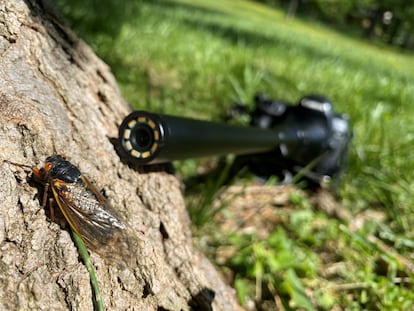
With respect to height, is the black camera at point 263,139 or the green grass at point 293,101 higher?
the black camera at point 263,139

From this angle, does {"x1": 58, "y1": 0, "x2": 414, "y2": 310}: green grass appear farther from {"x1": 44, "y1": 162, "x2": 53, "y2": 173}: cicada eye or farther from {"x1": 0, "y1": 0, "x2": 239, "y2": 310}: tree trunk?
{"x1": 44, "y1": 162, "x2": 53, "y2": 173}: cicada eye

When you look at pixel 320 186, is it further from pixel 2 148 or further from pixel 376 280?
pixel 2 148

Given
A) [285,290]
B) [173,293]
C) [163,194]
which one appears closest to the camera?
[173,293]

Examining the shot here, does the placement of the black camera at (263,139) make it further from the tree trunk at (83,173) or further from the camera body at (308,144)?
the tree trunk at (83,173)

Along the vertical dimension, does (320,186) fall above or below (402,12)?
below

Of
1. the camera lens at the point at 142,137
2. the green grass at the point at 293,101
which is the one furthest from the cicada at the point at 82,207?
the green grass at the point at 293,101

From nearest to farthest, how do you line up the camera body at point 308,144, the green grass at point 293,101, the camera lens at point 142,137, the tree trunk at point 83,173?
the tree trunk at point 83,173 → the camera lens at point 142,137 → the green grass at point 293,101 → the camera body at point 308,144

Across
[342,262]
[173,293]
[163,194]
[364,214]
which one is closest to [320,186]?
[364,214]
